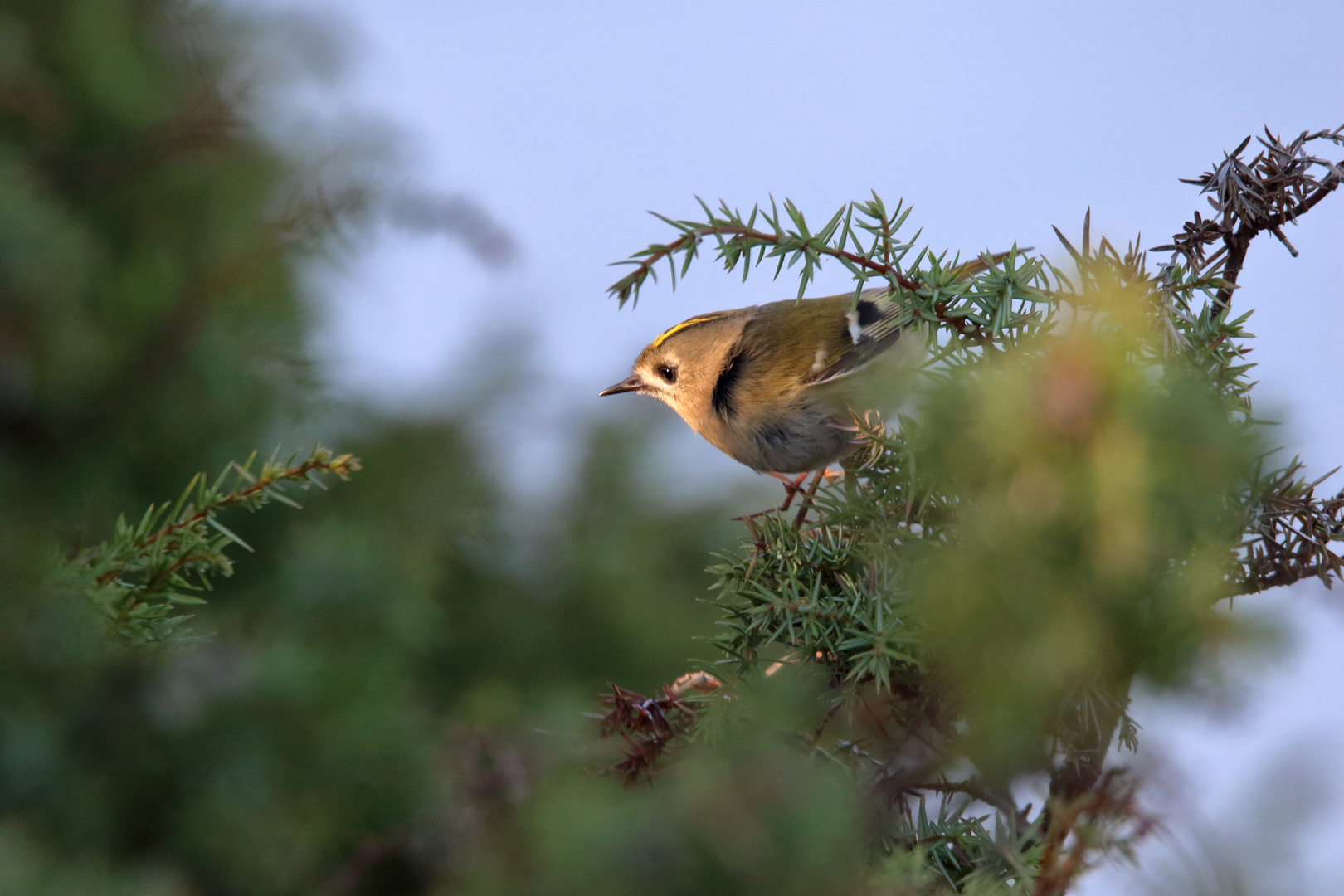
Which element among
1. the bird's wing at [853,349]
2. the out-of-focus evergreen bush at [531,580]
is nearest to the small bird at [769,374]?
the bird's wing at [853,349]

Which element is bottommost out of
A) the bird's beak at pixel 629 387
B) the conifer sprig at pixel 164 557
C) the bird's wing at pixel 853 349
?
the conifer sprig at pixel 164 557

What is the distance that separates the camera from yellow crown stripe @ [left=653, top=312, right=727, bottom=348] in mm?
1208

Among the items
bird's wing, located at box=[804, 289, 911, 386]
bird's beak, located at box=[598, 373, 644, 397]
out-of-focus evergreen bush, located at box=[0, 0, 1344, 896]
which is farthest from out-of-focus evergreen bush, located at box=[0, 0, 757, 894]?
bird's wing, located at box=[804, 289, 911, 386]

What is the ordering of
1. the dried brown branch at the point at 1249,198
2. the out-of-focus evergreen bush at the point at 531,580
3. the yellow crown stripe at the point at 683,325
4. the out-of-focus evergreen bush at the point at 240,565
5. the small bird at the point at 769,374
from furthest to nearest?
the yellow crown stripe at the point at 683,325 → the small bird at the point at 769,374 → the out-of-focus evergreen bush at the point at 240,565 → the dried brown branch at the point at 1249,198 → the out-of-focus evergreen bush at the point at 531,580

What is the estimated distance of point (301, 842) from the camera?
71 cm

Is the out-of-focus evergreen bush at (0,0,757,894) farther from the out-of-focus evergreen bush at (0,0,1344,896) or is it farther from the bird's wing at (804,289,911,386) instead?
the bird's wing at (804,289,911,386)

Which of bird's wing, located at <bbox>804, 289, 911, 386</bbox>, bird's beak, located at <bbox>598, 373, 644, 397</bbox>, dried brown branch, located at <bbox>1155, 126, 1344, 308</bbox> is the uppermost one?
bird's beak, located at <bbox>598, 373, 644, 397</bbox>

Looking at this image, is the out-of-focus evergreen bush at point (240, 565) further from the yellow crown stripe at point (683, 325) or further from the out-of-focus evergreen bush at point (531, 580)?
the yellow crown stripe at point (683, 325)

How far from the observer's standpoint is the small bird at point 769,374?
110 cm

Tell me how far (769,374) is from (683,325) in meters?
0.14

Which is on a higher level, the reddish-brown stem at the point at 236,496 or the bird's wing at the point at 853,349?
the bird's wing at the point at 853,349

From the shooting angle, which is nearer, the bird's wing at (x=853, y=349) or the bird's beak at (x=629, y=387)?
the bird's wing at (x=853, y=349)

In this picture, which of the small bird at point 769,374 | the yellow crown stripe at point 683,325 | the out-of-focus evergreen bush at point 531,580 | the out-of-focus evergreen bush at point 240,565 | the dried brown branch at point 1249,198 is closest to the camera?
the out-of-focus evergreen bush at point 531,580

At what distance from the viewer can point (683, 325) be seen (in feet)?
4.01
